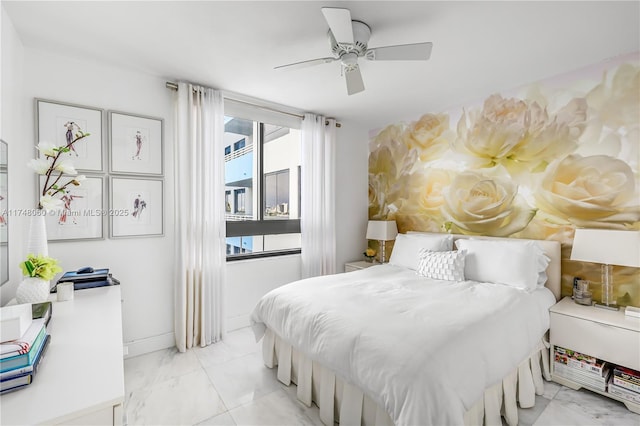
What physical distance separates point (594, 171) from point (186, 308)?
383 cm

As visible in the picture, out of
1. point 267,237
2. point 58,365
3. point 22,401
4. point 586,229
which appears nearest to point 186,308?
point 267,237

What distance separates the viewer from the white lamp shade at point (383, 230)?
3.91 m

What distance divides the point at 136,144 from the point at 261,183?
138cm

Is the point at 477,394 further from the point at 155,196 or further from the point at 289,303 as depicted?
the point at 155,196

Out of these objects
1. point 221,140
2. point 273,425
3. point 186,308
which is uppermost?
point 221,140

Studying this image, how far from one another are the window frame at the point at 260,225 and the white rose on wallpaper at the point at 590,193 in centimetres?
271

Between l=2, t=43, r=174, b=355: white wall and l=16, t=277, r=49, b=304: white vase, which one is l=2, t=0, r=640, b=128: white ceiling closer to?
l=2, t=43, r=174, b=355: white wall

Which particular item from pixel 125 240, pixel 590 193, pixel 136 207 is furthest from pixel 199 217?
pixel 590 193

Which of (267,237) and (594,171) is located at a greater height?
(594,171)

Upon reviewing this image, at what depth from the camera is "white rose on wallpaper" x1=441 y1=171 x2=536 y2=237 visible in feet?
9.85

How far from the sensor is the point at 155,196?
2.80m

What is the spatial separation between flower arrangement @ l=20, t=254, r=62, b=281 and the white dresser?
35 cm

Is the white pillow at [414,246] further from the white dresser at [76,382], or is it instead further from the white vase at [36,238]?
the white vase at [36,238]

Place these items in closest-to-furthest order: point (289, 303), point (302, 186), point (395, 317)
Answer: point (395, 317), point (289, 303), point (302, 186)
